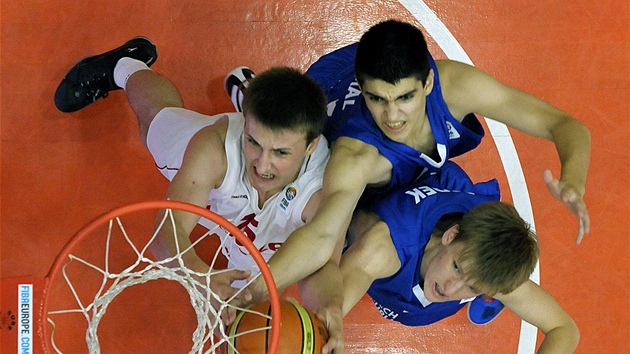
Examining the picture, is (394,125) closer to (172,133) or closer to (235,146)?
(235,146)

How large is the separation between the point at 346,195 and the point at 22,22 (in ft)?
7.60

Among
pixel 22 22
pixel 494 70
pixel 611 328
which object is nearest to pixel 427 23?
pixel 494 70

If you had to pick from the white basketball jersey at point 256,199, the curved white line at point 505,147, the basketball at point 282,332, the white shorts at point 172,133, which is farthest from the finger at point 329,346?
the curved white line at point 505,147

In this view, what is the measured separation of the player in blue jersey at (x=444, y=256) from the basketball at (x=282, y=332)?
1.30 ft

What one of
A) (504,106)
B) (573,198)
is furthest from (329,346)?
(504,106)

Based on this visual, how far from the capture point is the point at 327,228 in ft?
8.84

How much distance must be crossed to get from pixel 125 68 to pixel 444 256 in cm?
198

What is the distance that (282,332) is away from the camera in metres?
2.31

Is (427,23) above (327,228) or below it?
above

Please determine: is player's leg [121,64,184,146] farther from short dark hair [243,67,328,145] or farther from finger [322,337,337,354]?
finger [322,337,337,354]

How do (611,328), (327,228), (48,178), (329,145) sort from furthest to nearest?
(611,328) → (48,178) → (329,145) → (327,228)

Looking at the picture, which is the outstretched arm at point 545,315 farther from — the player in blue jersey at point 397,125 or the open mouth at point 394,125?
the open mouth at point 394,125

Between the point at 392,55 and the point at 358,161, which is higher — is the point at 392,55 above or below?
above

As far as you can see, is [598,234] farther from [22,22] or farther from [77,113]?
[22,22]
